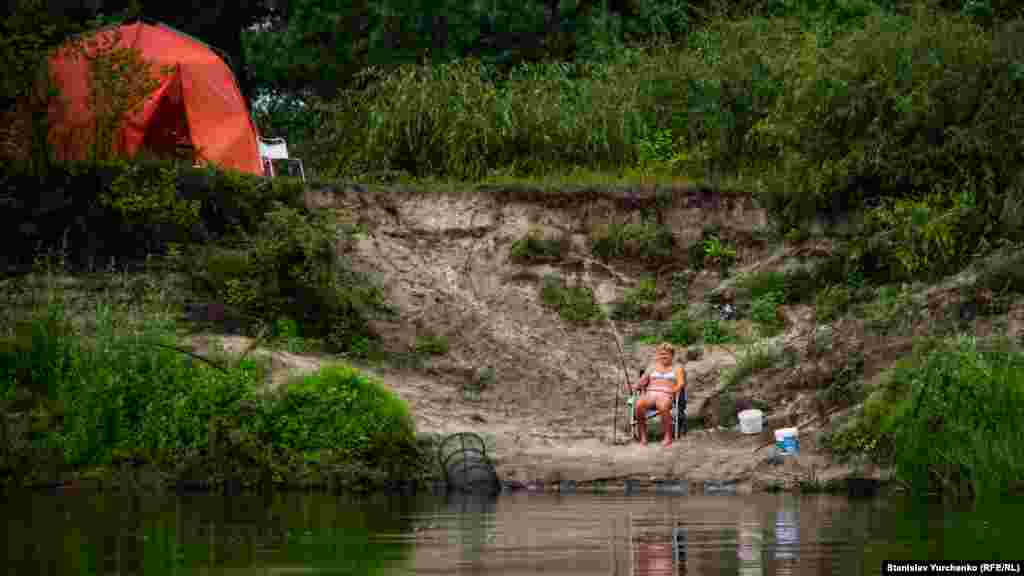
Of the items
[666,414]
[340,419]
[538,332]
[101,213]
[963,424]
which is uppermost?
[101,213]

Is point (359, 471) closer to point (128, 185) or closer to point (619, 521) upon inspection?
point (619, 521)

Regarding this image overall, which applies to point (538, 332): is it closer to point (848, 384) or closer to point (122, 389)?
point (848, 384)

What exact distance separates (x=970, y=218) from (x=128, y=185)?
1071cm

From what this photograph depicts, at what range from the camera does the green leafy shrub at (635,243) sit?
24469 millimetres

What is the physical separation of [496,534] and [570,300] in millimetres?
11003

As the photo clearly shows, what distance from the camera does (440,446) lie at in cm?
1844

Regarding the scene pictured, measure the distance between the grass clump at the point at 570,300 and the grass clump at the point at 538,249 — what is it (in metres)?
0.36

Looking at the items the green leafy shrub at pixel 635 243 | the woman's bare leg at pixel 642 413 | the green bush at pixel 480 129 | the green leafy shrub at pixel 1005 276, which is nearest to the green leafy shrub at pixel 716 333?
the green leafy shrub at pixel 635 243

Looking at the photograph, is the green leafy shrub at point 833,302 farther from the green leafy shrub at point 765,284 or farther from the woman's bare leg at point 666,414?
the woman's bare leg at point 666,414

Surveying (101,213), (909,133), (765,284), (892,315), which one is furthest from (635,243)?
(101,213)

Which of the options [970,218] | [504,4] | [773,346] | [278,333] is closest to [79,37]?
[278,333]

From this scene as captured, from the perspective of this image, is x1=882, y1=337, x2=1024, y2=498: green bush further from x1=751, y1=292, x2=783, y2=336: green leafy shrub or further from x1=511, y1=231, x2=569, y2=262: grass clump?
x1=511, y1=231, x2=569, y2=262: grass clump

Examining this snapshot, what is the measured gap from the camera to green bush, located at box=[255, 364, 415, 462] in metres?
18.4

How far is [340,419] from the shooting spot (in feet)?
61.2
